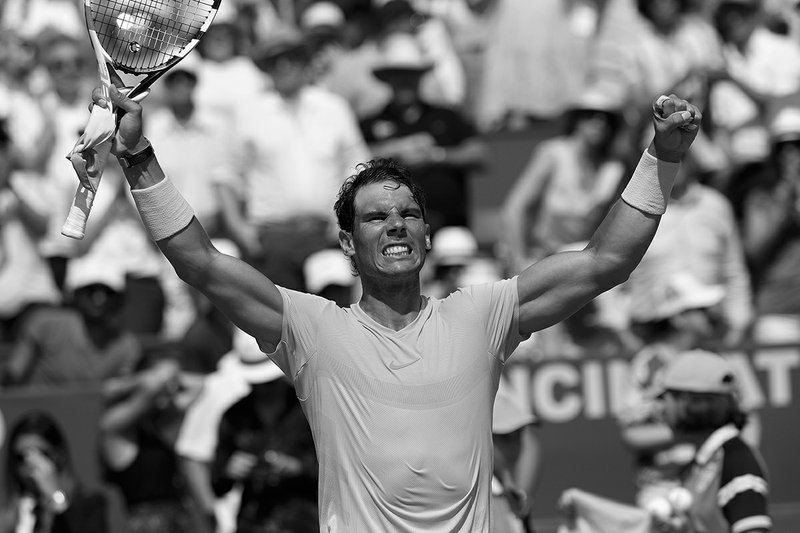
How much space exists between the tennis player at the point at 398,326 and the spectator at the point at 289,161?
5.73 metres

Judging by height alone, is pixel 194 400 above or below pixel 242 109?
below

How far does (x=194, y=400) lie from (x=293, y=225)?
6.79 feet

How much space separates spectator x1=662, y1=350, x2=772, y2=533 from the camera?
5.46 metres

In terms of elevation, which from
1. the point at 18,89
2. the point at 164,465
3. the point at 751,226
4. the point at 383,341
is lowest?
the point at 383,341

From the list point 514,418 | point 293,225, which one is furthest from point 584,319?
point 514,418

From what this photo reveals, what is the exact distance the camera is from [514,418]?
6.64 metres

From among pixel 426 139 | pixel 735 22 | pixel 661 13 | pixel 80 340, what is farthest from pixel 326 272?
pixel 735 22

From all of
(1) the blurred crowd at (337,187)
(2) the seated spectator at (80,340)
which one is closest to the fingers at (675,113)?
(1) the blurred crowd at (337,187)

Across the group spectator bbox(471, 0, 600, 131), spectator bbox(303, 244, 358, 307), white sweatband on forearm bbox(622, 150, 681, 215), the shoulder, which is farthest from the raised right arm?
spectator bbox(471, 0, 600, 131)

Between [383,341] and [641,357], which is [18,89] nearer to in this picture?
[641,357]

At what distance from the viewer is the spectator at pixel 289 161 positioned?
10.3 meters

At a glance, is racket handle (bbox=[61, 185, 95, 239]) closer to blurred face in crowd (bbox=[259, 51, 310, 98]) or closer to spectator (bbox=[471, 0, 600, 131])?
blurred face in crowd (bbox=[259, 51, 310, 98])

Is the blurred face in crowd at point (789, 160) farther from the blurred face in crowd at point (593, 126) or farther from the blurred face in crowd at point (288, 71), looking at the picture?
the blurred face in crowd at point (288, 71)

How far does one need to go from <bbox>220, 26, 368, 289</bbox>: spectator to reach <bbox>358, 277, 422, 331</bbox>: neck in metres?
5.70
